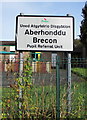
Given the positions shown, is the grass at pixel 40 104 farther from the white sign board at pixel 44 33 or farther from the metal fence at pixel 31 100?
the white sign board at pixel 44 33

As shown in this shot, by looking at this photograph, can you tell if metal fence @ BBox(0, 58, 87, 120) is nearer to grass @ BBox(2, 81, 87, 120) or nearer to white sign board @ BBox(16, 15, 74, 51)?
grass @ BBox(2, 81, 87, 120)

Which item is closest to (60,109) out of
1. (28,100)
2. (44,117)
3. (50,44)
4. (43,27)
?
(44,117)

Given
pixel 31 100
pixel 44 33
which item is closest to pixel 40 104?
pixel 31 100

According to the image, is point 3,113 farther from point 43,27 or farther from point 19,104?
point 43,27

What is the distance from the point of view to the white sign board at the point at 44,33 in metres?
5.51

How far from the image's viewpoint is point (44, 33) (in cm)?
553

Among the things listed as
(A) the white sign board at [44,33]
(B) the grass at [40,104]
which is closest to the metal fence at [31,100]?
(B) the grass at [40,104]

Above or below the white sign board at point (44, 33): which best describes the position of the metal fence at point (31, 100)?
below

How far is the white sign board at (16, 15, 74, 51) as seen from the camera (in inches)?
217

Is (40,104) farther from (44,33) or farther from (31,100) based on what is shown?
(44,33)

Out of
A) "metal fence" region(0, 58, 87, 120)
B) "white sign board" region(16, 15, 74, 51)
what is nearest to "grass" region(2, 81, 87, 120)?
"metal fence" region(0, 58, 87, 120)

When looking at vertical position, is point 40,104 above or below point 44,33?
below

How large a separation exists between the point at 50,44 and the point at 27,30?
0.69 metres

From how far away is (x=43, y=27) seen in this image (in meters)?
5.54
